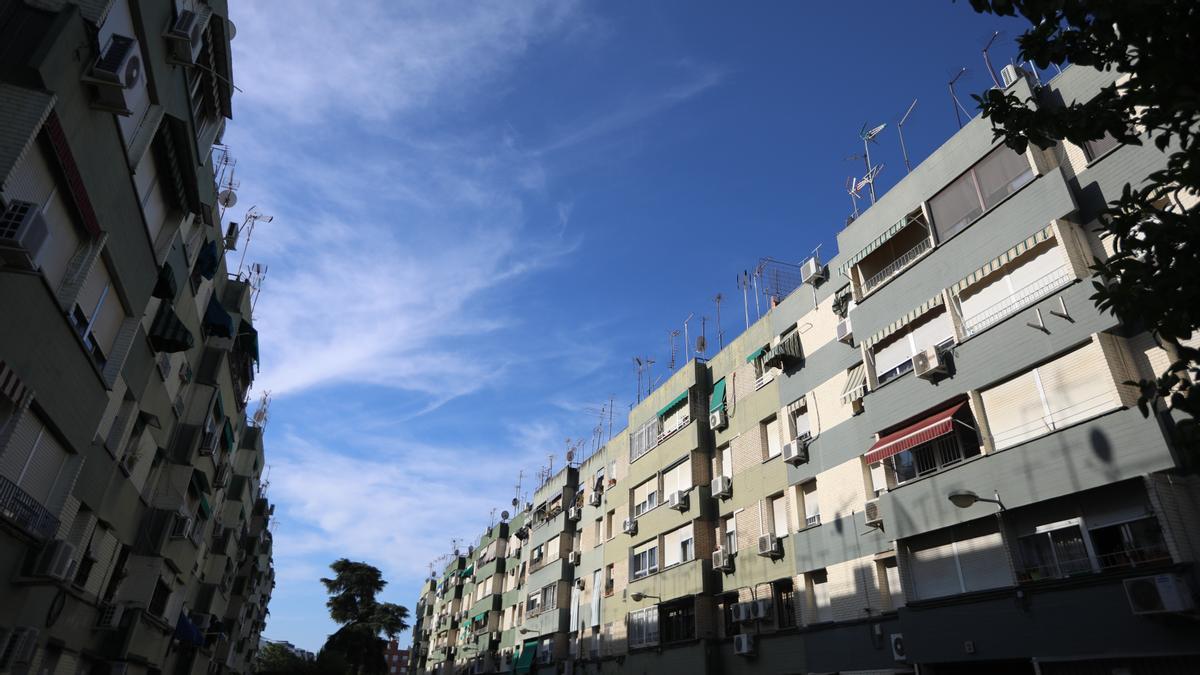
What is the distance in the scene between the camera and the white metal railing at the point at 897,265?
20891mm

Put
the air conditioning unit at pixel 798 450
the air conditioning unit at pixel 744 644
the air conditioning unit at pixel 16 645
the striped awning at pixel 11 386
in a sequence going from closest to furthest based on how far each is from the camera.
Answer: the striped awning at pixel 11 386 < the air conditioning unit at pixel 16 645 < the air conditioning unit at pixel 798 450 < the air conditioning unit at pixel 744 644

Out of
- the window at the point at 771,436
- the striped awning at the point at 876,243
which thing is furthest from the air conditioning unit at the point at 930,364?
the window at the point at 771,436

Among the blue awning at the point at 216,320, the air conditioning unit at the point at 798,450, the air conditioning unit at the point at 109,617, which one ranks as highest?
the blue awning at the point at 216,320

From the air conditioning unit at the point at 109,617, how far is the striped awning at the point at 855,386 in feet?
74.2

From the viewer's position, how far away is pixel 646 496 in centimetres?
3419

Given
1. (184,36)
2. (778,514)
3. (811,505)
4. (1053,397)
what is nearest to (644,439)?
(778,514)

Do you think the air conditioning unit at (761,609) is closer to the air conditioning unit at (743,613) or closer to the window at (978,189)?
the air conditioning unit at (743,613)

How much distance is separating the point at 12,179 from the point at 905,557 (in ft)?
67.4

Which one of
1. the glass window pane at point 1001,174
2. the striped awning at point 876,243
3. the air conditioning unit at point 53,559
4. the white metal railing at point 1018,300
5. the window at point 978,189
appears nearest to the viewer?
the air conditioning unit at point 53,559

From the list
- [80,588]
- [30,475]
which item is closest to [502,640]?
[80,588]

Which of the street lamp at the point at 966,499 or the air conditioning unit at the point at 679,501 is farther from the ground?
the air conditioning unit at the point at 679,501

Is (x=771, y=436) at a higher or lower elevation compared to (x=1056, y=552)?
higher

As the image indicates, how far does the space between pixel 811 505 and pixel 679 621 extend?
882 cm

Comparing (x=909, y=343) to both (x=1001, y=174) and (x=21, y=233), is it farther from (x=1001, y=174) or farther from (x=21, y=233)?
(x=21, y=233)
